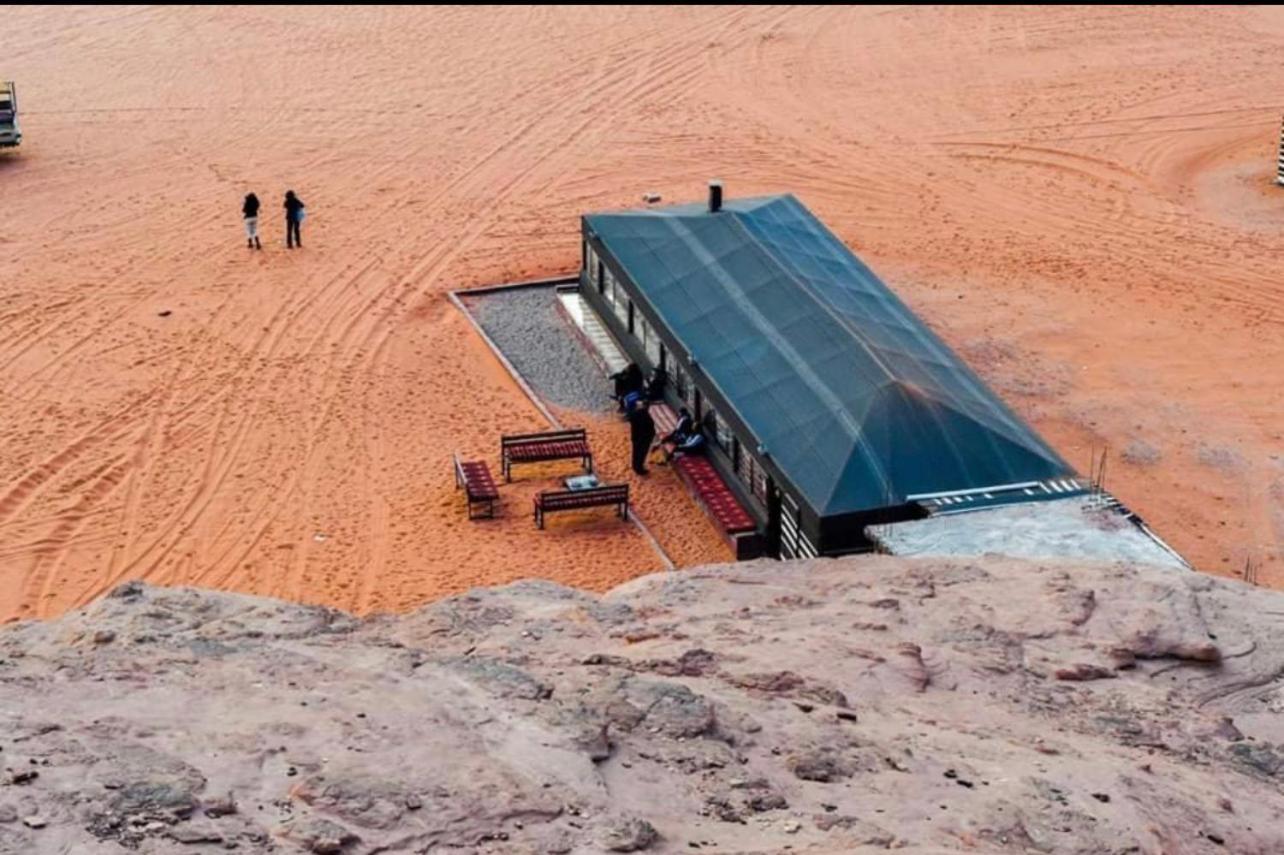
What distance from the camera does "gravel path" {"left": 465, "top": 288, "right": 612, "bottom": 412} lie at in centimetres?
2906

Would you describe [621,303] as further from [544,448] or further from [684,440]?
[544,448]

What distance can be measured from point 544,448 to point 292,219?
429 inches

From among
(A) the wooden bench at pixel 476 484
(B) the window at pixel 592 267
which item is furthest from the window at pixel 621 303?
(A) the wooden bench at pixel 476 484

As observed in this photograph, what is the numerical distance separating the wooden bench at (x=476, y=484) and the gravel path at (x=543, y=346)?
3504 millimetres

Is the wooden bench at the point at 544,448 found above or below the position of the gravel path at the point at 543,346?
below

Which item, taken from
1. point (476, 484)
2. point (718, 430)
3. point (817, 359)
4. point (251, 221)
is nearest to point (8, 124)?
point (251, 221)

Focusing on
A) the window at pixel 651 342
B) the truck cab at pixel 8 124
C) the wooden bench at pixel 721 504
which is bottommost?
the wooden bench at pixel 721 504

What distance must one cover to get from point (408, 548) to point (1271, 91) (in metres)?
28.7

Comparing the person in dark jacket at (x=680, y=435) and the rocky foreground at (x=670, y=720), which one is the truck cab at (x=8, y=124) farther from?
the rocky foreground at (x=670, y=720)

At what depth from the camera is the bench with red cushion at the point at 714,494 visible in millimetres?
24234

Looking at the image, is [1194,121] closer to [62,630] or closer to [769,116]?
[769,116]

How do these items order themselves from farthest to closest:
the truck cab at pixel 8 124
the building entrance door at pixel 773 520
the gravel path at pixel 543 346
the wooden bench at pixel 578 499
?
1. the truck cab at pixel 8 124
2. the gravel path at pixel 543 346
3. the wooden bench at pixel 578 499
4. the building entrance door at pixel 773 520

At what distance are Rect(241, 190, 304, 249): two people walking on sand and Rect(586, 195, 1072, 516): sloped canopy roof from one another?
695 centimetres

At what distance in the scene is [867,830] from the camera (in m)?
12.5
